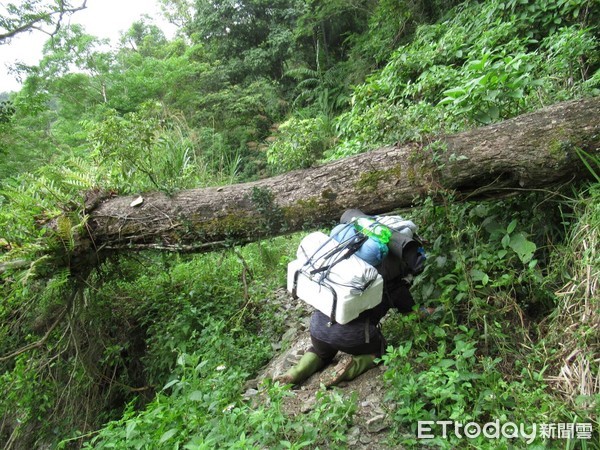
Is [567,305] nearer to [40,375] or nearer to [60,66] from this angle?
[40,375]

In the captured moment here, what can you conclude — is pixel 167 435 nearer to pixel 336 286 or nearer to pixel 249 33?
pixel 336 286

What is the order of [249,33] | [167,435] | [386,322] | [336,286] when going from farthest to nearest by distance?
1. [249,33]
2. [386,322]
3. [336,286]
4. [167,435]

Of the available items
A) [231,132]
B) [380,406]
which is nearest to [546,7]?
[380,406]

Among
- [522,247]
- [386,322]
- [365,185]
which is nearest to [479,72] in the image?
[365,185]

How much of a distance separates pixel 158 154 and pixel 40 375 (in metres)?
2.42

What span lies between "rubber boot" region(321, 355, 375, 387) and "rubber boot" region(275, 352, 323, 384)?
0.13 m

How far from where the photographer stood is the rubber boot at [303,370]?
264cm

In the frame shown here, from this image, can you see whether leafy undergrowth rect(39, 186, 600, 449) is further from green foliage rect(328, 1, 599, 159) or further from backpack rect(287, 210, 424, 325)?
green foliage rect(328, 1, 599, 159)

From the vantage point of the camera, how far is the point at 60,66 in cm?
Result: 1180

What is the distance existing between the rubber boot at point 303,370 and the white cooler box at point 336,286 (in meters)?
0.57

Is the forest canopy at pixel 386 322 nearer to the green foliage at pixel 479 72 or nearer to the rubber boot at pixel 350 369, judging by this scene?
the green foliage at pixel 479 72

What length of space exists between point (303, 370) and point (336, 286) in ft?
2.69

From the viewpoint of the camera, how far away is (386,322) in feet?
9.69

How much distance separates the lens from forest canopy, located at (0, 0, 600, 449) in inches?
79.5
